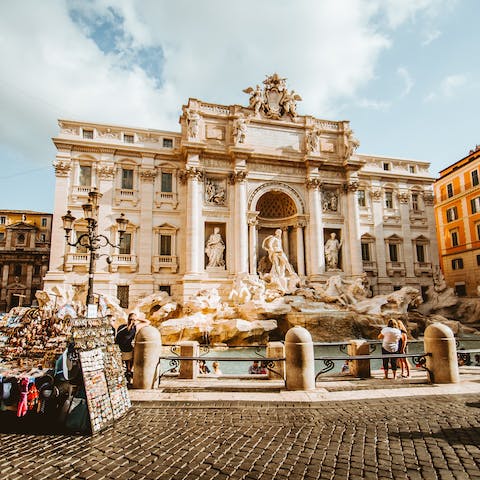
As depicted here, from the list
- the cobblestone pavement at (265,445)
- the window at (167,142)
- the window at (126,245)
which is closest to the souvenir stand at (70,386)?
the cobblestone pavement at (265,445)

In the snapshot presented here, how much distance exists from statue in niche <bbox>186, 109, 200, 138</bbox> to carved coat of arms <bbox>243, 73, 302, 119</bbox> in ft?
15.4

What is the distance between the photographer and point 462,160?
31.3 meters

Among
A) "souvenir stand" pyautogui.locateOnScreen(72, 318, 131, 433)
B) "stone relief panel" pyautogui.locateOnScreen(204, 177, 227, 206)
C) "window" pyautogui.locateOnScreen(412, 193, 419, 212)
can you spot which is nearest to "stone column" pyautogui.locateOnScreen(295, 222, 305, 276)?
"stone relief panel" pyautogui.locateOnScreen(204, 177, 227, 206)

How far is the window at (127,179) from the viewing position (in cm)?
2303

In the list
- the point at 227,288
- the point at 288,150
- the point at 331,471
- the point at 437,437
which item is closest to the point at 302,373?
the point at 437,437

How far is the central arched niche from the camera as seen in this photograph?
25078mm

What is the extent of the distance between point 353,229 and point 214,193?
10988 mm

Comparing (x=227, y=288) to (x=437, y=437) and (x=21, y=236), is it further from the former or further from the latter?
(x=21, y=236)

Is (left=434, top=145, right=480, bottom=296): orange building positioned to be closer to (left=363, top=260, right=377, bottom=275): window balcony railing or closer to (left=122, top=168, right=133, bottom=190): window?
(left=363, top=260, right=377, bottom=275): window balcony railing

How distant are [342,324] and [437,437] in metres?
14.1

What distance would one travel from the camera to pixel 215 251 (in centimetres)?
2264

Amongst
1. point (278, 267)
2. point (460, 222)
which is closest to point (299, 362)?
point (278, 267)

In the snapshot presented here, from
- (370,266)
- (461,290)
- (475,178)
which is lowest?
(461,290)

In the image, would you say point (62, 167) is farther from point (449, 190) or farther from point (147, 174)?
point (449, 190)
